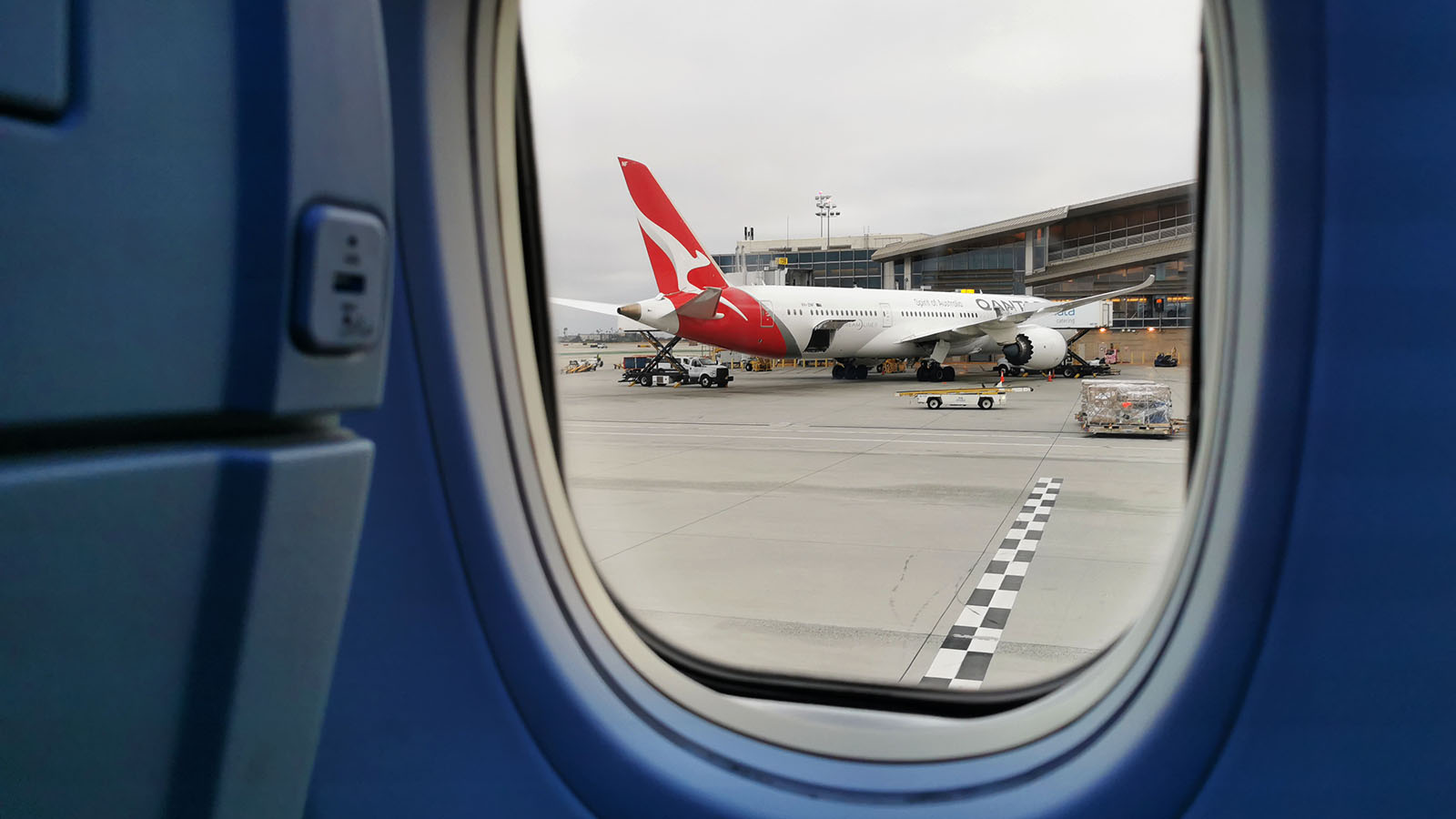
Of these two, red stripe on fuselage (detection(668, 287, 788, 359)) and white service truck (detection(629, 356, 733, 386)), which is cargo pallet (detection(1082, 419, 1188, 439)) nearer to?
red stripe on fuselage (detection(668, 287, 788, 359))

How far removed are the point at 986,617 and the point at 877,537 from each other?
1158 mm

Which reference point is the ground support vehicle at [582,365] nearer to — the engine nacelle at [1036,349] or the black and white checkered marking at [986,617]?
the engine nacelle at [1036,349]

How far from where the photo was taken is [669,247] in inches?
492

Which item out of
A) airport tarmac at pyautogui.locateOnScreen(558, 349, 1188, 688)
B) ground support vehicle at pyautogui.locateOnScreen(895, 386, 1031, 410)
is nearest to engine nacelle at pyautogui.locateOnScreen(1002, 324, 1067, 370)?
ground support vehicle at pyautogui.locateOnScreen(895, 386, 1031, 410)

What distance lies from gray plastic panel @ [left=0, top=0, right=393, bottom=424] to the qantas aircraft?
1064cm

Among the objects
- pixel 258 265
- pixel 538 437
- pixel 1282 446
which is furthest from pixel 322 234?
pixel 1282 446

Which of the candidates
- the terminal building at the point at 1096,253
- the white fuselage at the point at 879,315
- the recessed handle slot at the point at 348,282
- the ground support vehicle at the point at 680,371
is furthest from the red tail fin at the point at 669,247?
the recessed handle slot at the point at 348,282

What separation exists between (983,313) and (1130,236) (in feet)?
44.4

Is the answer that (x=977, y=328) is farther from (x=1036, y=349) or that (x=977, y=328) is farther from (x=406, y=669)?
(x=406, y=669)

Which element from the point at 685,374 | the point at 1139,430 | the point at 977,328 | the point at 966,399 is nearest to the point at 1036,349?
the point at 977,328

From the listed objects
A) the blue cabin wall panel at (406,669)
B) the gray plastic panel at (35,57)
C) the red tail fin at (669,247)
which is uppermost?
the red tail fin at (669,247)

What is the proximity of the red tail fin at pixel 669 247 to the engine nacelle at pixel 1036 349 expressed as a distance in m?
5.24

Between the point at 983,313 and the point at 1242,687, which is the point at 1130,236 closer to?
the point at 1242,687

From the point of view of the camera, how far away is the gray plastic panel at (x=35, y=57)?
0.45 meters
